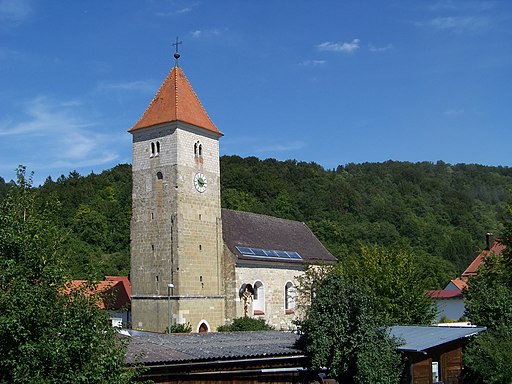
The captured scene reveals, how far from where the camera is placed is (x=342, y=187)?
11081cm

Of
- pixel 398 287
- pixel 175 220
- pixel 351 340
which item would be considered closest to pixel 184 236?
pixel 175 220

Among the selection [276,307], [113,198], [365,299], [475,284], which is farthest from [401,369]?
[113,198]

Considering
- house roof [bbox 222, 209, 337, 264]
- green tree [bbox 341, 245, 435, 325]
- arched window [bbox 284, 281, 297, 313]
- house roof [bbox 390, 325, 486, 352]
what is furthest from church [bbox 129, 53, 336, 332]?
house roof [bbox 390, 325, 486, 352]

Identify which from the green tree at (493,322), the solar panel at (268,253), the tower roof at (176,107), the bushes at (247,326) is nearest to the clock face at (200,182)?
the tower roof at (176,107)

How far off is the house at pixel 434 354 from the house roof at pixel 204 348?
3.45 metres

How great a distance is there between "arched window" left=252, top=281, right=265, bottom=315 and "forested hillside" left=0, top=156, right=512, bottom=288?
19706mm

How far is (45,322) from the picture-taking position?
11.5 metres

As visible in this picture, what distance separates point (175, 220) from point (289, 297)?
41.3 feet

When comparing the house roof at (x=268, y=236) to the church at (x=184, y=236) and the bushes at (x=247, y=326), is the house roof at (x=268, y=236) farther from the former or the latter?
the bushes at (x=247, y=326)

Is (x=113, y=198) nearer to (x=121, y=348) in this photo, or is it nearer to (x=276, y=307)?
(x=276, y=307)

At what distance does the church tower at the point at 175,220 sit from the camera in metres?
40.9

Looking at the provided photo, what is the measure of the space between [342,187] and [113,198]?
134 feet

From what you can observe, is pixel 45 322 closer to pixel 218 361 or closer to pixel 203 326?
pixel 218 361

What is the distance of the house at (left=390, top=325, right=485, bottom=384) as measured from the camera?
792 inches
